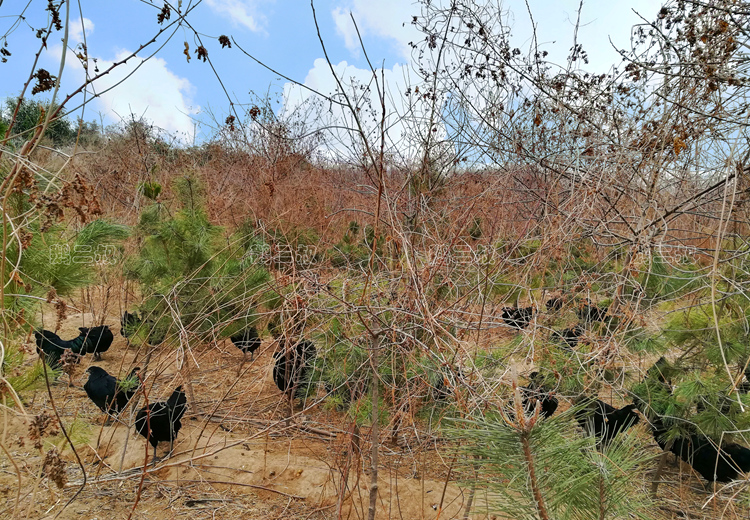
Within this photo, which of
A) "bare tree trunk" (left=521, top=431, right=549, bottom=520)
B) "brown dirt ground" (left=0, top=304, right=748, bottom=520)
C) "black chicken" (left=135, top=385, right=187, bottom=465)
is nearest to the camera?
"bare tree trunk" (left=521, top=431, right=549, bottom=520)

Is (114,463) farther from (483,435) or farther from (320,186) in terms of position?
(320,186)

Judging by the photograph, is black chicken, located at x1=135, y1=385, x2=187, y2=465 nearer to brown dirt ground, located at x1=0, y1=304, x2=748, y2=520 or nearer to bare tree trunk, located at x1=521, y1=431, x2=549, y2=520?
brown dirt ground, located at x1=0, y1=304, x2=748, y2=520

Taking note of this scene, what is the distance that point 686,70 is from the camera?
2.45 meters

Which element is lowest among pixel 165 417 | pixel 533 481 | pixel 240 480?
pixel 240 480

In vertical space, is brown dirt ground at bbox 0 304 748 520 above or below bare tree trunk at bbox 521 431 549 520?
below

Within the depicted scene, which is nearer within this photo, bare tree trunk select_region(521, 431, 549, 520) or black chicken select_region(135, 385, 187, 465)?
bare tree trunk select_region(521, 431, 549, 520)

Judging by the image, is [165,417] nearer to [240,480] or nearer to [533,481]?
[240,480]

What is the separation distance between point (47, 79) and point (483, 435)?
1.92 m

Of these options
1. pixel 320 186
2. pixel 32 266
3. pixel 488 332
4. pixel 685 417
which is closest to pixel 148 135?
pixel 320 186

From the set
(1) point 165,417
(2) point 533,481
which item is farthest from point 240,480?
(2) point 533,481

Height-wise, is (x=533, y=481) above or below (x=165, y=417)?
above

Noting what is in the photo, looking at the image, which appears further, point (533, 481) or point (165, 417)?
point (165, 417)

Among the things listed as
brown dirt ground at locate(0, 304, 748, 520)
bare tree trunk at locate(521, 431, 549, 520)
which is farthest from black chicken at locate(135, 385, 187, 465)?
bare tree trunk at locate(521, 431, 549, 520)

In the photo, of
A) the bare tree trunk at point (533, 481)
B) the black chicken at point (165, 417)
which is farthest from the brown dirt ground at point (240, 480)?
the bare tree trunk at point (533, 481)
